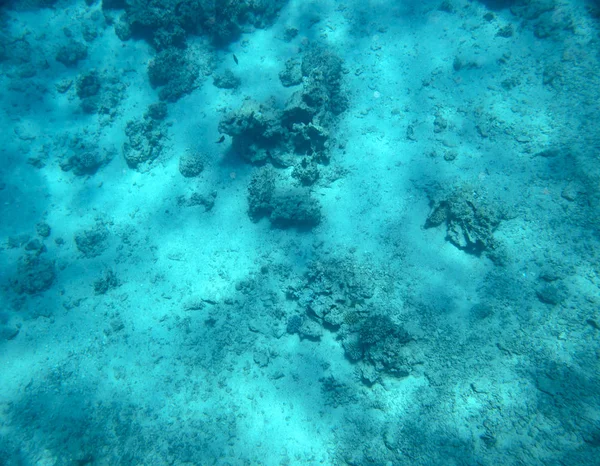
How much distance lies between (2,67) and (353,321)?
13.3 meters

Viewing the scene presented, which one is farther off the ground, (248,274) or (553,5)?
(553,5)

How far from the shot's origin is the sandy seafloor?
228 inches

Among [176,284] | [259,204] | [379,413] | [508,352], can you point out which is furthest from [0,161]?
[508,352]

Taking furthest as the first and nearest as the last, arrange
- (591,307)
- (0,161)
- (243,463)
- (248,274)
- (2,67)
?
(2,67) → (0,161) → (248,274) → (591,307) → (243,463)

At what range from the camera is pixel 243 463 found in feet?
18.6

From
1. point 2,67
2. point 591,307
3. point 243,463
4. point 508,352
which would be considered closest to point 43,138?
point 2,67

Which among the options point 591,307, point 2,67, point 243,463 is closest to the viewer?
point 243,463

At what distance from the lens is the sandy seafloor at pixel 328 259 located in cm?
579

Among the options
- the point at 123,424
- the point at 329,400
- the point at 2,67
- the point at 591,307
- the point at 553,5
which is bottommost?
the point at 123,424

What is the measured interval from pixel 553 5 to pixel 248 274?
1190 cm

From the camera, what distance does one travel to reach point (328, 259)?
23.0ft

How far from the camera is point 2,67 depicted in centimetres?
1002

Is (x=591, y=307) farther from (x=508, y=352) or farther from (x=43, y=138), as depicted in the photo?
(x=43, y=138)

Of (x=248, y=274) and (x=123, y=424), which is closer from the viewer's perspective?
(x=123, y=424)
